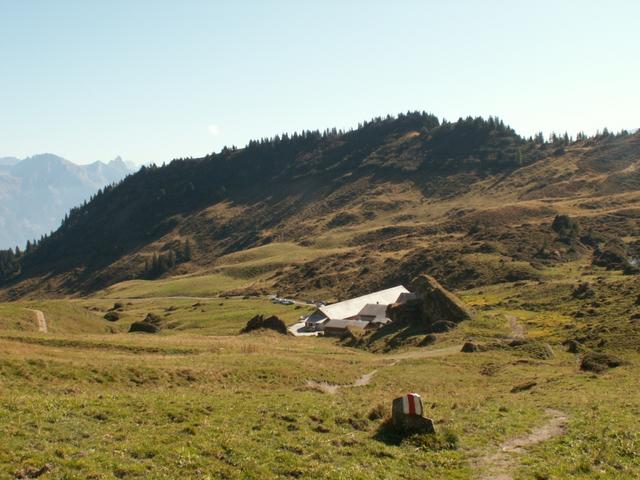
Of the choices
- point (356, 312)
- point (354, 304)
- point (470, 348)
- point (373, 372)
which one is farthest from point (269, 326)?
point (373, 372)

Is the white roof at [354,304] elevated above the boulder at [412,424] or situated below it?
below

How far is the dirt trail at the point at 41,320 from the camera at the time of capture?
62.7m

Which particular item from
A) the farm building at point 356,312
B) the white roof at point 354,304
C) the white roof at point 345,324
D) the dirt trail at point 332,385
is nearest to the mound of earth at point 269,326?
the farm building at point 356,312

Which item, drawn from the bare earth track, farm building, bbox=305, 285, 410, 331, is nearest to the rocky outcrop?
farm building, bbox=305, 285, 410, 331

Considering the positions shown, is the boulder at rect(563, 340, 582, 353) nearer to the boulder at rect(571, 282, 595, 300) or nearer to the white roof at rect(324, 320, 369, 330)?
the boulder at rect(571, 282, 595, 300)

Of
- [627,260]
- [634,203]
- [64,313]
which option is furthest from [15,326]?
[634,203]

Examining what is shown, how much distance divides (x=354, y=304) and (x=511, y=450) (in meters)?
87.2

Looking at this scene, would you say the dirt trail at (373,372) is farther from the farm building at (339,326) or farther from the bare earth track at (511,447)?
the farm building at (339,326)

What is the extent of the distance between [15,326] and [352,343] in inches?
1612

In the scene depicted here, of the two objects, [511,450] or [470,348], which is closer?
[511,450]

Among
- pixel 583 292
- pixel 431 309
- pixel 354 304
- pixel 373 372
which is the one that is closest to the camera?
pixel 373 372

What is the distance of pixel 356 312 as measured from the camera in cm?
10525

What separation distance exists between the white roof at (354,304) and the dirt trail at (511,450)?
7533cm

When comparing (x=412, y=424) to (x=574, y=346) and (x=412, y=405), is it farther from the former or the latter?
(x=574, y=346)
